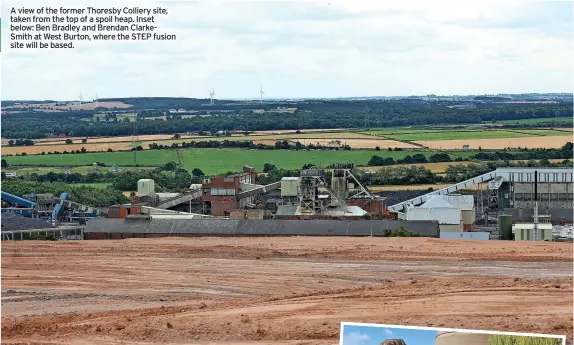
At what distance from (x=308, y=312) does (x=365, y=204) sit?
73.0 feet

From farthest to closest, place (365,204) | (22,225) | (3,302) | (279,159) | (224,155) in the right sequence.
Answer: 1. (224,155)
2. (279,159)
3. (365,204)
4. (22,225)
5. (3,302)

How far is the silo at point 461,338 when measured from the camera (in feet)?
36.6

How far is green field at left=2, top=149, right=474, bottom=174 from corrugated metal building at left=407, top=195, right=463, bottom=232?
3389cm


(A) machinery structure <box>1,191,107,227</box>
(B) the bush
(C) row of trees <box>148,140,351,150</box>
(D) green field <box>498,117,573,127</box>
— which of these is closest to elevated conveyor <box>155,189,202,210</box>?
(A) machinery structure <box>1,191,107,227</box>

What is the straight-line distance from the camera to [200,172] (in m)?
68.4

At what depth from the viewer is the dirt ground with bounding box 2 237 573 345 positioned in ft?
57.9

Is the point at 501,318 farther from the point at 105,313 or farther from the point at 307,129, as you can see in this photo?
the point at 307,129

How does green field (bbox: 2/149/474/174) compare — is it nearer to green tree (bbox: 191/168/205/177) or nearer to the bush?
green tree (bbox: 191/168/205/177)

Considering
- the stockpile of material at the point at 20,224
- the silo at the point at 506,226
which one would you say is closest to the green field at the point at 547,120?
the silo at the point at 506,226

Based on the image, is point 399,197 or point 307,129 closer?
point 399,197

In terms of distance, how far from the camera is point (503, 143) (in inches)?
3472

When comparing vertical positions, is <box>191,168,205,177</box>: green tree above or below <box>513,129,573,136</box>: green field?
below

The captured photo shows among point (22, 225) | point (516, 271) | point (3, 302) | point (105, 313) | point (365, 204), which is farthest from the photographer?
point (365, 204)

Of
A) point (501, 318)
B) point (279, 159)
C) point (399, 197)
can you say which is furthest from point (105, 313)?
point (279, 159)
